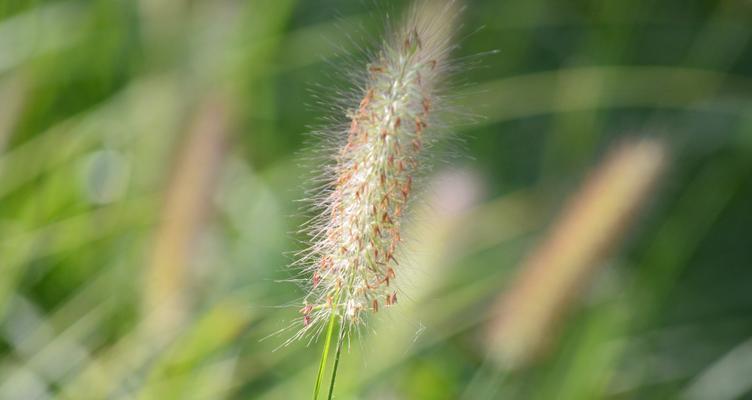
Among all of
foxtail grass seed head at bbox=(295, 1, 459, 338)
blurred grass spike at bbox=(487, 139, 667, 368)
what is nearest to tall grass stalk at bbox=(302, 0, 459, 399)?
foxtail grass seed head at bbox=(295, 1, 459, 338)

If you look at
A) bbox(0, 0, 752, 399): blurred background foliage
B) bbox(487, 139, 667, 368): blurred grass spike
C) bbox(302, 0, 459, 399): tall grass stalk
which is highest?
bbox(0, 0, 752, 399): blurred background foliage

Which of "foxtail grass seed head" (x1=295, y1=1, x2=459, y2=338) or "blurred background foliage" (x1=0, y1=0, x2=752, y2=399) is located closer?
"foxtail grass seed head" (x1=295, y1=1, x2=459, y2=338)

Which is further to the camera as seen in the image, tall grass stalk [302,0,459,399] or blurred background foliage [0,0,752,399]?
blurred background foliage [0,0,752,399]

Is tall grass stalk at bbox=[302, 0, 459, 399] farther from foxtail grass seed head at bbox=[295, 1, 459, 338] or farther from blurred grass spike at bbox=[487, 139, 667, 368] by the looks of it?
blurred grass spike at bbox=[487, 139, 667, 368]

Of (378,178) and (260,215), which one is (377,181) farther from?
(260,215)

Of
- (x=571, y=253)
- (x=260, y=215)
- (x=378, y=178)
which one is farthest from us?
(x=260, y=215)

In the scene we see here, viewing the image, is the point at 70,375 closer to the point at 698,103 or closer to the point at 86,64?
the point at 86,64

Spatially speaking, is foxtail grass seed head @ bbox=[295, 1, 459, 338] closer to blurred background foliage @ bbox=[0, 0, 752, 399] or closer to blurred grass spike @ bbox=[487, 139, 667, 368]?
blurred background foliage @ bbox=[0, 0, 752, 399]

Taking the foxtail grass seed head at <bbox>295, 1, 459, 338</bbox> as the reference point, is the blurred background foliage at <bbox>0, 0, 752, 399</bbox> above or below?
above

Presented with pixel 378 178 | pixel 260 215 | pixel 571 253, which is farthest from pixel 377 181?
pixel 260 215
